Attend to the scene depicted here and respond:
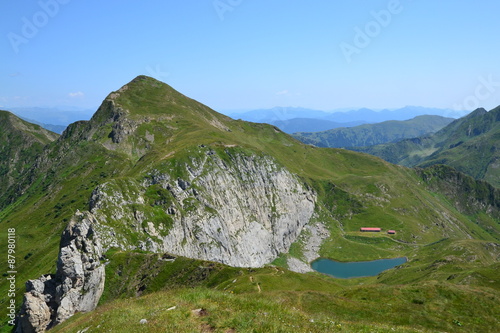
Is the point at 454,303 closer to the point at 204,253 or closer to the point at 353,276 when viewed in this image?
the point at 204,253

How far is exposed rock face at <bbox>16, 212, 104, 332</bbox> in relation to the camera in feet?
266

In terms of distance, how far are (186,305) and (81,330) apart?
1077cm

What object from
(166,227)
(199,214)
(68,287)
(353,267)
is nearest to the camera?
(68,287)

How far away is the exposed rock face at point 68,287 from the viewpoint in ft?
266

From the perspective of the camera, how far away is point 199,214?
148250 mm

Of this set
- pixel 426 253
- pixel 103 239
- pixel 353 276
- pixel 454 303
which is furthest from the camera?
pixel 426 253

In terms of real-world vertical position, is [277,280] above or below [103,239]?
below

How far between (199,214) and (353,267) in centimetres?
9962

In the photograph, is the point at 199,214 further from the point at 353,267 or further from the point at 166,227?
the point at 353,267

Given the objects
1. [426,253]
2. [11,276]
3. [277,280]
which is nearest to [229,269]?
[277,280]

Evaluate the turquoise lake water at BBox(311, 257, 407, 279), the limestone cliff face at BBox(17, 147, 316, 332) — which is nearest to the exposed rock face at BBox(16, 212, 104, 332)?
the limestone cliff face at BBox(17, 147, 316, 332)

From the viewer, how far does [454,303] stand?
2120 inches

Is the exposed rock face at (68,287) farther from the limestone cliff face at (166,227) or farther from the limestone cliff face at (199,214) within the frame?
the limestone cliff face at (199,214)

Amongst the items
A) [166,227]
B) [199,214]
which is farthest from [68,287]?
[199,214]
